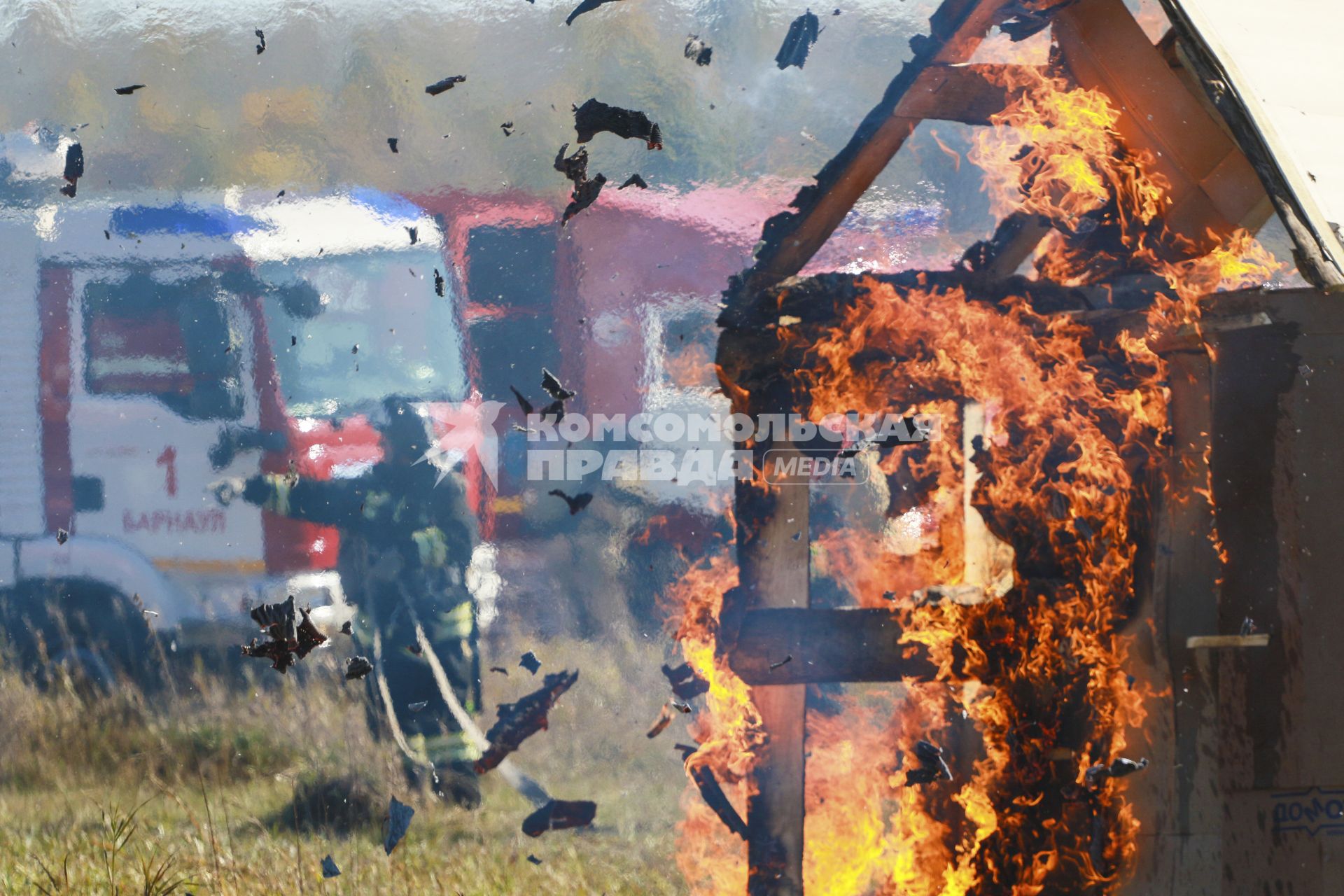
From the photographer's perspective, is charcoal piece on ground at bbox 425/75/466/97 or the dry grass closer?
the dry grass

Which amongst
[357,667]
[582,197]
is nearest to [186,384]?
[357,667]

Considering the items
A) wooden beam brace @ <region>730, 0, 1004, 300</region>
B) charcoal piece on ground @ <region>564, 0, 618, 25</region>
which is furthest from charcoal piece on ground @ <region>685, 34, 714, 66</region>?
wooden beam brace @ <region>730, 0, 1004, 300</region>

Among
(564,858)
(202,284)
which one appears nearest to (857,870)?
(564,858)

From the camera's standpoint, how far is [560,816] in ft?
12.3

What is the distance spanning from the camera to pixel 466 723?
3.95m

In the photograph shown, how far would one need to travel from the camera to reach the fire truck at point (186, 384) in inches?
149

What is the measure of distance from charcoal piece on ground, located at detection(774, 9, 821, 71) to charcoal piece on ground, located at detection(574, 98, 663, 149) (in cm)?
77

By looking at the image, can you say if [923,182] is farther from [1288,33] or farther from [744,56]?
[1288,33]

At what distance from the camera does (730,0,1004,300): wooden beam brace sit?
2.15m

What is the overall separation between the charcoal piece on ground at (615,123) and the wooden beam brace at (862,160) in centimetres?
191

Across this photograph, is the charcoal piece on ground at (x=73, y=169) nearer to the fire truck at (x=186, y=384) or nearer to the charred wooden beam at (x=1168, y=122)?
the fire truck at (x=186, y=384)

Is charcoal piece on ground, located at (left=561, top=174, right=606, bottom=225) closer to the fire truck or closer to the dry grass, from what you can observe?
the fire truck

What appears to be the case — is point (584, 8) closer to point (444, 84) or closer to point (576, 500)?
point (444, 84)

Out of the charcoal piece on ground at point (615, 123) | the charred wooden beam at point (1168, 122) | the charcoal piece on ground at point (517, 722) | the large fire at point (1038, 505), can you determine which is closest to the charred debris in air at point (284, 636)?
the charcoal piece on ground at point (517, 722)
